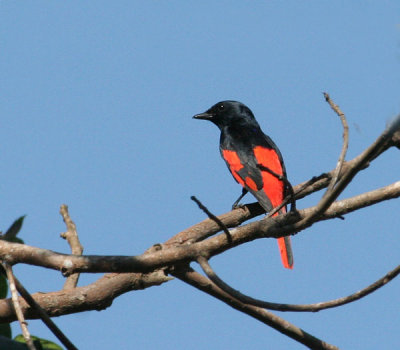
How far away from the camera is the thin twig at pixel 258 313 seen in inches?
118

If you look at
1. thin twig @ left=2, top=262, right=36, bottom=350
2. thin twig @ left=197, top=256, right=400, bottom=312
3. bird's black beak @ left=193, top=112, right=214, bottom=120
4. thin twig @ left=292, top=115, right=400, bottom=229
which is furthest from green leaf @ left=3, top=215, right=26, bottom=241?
bird's black beak @ left=193, top=112, right=214, bottom=120

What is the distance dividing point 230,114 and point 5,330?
4951mm

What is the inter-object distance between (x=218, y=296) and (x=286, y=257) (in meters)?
1.89

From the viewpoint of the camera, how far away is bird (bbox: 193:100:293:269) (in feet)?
18.6

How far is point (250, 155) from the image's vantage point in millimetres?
6340

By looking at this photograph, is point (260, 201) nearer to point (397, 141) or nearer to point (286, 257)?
point (286, 257)

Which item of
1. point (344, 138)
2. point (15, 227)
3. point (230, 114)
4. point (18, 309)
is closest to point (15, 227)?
point (15, 227)

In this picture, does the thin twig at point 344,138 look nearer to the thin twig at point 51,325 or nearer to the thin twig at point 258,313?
the thin twig at point 258,313

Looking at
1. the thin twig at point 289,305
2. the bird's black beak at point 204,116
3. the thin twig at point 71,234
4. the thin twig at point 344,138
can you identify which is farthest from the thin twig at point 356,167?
the bird's black beak at point 204,116

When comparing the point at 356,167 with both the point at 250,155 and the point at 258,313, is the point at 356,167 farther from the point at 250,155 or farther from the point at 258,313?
the point at 250,155

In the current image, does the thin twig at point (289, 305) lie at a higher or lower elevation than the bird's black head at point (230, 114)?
lower

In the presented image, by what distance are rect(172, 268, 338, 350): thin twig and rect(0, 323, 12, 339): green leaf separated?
0.69 m

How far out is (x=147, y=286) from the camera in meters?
3.32

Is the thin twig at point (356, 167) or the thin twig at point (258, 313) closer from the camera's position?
the thin twig at point (356, 167)
